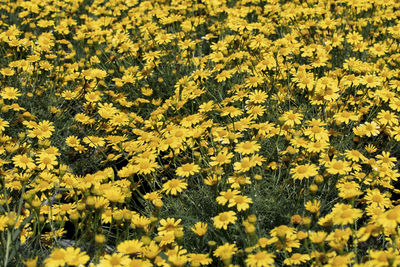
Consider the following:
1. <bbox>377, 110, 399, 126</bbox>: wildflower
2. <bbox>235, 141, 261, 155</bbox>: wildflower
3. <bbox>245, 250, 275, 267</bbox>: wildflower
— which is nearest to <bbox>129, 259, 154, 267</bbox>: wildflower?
<bbox>245, 250, 275, 267</bbox>: wildflower

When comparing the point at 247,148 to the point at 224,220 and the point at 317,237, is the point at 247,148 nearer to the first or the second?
the point at 224,220

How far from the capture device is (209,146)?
3.46 m

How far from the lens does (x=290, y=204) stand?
294 cm

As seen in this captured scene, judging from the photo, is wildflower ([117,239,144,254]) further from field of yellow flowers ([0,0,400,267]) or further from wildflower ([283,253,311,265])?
wildflower ([283,253,311,265])

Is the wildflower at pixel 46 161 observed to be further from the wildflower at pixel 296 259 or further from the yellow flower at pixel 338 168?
the yellow flower at pixel 338 168

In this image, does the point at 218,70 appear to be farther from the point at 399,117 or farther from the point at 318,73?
the point at 399,117

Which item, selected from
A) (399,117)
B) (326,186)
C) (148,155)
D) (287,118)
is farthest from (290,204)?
(399,117)

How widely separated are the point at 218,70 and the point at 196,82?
224 mm

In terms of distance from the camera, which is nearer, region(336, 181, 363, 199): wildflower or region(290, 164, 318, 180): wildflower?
region(336, 181, 363, 199): wildflower

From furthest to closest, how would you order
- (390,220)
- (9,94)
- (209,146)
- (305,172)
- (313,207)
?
(9,94) < (209,146) < (305,172) < (313,207) < (390,220)

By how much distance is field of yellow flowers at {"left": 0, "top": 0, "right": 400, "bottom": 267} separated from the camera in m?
2.57

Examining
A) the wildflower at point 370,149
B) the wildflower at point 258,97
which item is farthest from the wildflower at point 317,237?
the wildflower at point 258,97

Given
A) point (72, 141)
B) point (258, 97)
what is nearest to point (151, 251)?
point (72, 141)

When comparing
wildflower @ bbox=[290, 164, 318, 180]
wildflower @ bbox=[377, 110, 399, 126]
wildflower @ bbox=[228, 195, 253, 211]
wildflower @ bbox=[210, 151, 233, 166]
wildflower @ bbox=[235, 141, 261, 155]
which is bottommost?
wildflower @ bbox=[228, 195, 253, 211]
